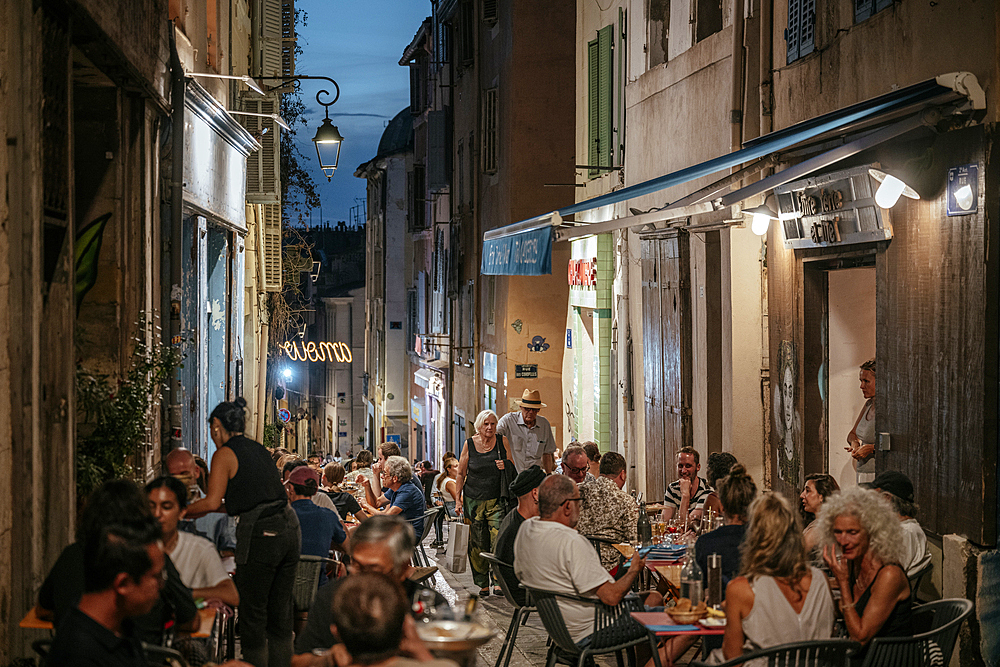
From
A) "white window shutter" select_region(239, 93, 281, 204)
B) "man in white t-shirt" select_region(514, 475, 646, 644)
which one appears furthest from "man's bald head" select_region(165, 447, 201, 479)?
"white window shutter" select_region(239, 93, 281, 204)

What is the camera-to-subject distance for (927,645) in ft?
18.1

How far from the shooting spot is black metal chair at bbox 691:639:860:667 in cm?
508

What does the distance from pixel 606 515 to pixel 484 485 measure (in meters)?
3.31

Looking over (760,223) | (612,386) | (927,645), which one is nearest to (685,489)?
(760,223)

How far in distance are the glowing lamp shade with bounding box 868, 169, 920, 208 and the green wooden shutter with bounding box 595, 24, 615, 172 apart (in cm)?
800

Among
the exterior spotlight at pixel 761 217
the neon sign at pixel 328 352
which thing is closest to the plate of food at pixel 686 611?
the exterior spotlight at pixel 761 217

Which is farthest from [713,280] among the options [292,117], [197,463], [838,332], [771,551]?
[292,117]

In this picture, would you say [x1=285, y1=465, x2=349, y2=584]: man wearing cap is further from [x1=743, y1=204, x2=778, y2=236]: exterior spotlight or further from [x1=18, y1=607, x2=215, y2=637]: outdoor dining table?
[x1=743, y1=204, x2=778, y2=236]: exterior spotlight

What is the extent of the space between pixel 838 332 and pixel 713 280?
1.92m

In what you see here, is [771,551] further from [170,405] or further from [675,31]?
[675,31]

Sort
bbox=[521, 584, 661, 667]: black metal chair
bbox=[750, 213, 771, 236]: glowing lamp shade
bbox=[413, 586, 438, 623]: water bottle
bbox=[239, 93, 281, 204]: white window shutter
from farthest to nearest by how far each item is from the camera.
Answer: bbox=[239, 93, 281, 204]: white window shutter < bbox=[750, 213, 771, 236]: glowing lamp shade < bbox=[521, 584, 661, 667]: black metal chair < bbox=[413, 586, 438, 623]: water bottle

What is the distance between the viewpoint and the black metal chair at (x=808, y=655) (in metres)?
5.08

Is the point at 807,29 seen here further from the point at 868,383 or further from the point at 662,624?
the point at 662,624

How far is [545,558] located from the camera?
656 centimetres
